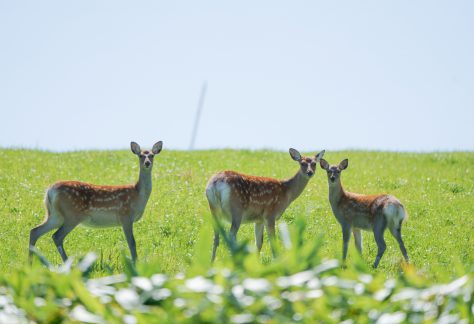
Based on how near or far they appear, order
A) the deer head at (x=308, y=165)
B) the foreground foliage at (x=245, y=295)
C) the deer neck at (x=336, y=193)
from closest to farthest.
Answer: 1. the foreground foliage at (x=245, y=295)
2. the deer neck at (x=336, y=193)
3. the deer head at (x=308, y=165)

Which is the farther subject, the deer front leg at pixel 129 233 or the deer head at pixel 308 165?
the deer head at pixel 308 165

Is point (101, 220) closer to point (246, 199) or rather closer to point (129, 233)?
point (129, 233)

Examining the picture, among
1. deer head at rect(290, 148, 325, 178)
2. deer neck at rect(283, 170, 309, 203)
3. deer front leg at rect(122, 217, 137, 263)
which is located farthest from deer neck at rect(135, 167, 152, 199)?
deer head at rect(290, 148, 325, 178)

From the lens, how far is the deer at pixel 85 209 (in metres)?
11.2

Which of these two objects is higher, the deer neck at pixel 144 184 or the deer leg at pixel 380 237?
the deer neck at pixel 144 184

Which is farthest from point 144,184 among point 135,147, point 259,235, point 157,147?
point 259,235

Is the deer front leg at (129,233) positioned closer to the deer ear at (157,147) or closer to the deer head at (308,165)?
the deer ear at (157,147)

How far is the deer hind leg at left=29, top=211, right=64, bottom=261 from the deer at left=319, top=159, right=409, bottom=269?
4009mm

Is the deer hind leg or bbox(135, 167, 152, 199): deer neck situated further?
bbox(135, 167, 152, 199): deer neck

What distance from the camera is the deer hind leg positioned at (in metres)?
11.3

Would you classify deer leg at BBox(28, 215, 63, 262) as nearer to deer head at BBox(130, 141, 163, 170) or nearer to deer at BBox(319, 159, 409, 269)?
deer head at BBox(130, 141, 163, 170)

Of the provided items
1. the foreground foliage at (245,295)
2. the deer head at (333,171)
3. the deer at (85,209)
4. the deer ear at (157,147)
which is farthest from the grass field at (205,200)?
the foreground foliage at (245,295)

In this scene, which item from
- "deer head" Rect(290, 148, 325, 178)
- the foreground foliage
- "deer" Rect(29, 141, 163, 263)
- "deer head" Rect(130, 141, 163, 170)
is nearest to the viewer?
the foreground foliage

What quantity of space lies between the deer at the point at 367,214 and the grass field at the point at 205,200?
34 centimetres
